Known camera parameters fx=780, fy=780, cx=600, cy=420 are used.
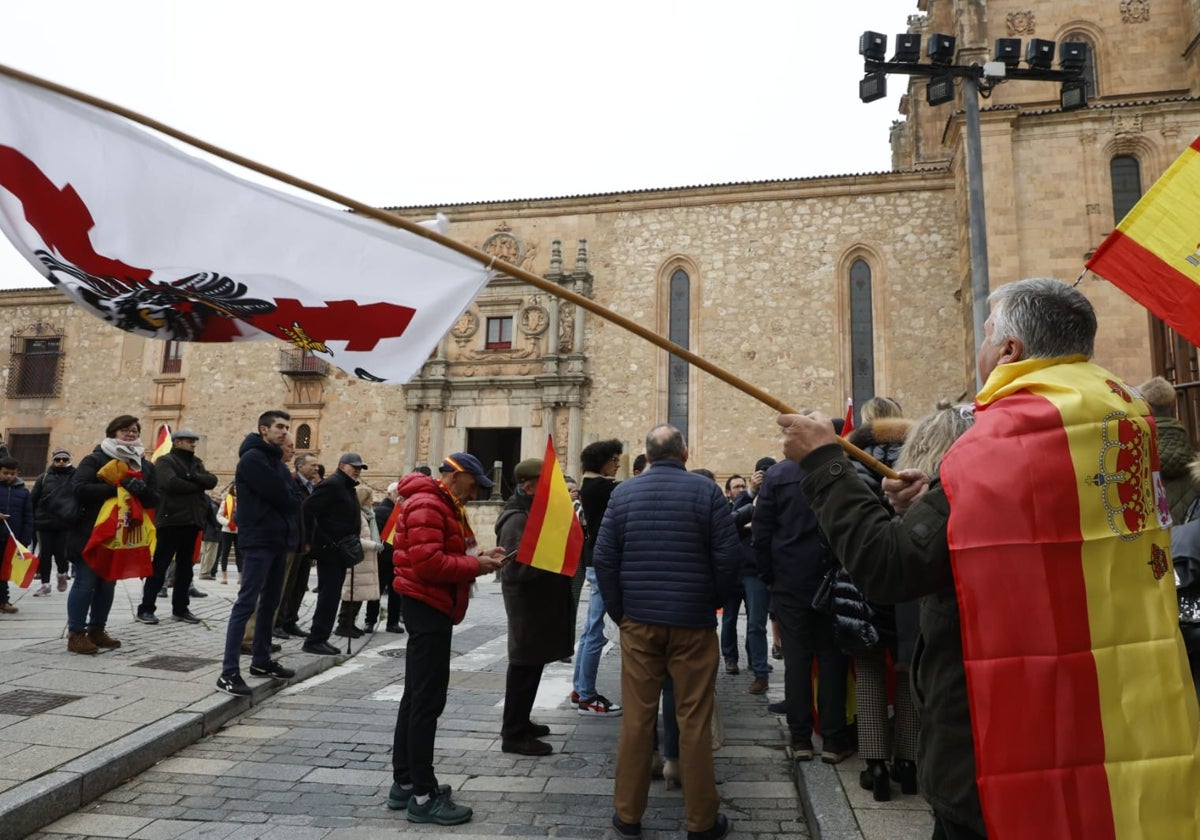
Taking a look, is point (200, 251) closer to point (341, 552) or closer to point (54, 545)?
point (341, 552)

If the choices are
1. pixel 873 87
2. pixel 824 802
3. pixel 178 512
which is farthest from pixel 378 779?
pixel 873 87

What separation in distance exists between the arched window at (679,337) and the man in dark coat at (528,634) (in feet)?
57.9

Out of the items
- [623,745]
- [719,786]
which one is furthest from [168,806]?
[719,786]

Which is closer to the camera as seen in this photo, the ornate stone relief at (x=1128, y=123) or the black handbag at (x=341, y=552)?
the black handbag at (x=341, y=552)

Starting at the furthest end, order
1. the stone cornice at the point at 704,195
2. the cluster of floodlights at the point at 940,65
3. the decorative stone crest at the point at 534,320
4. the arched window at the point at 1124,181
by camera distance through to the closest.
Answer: the decorative stone crest at the point at 534,320, the stone cornice at the point at 704,195, the arched window at the point at 1124,181, the cluster of floodlights at the point at 940,65

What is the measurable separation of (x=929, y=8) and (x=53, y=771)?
27.8 m

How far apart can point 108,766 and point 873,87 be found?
35.6 ft

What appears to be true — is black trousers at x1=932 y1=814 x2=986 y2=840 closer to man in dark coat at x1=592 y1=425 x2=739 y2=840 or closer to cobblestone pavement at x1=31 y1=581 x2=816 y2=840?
man in dark coat at x1=592 y1=425 x2=739 y2=840

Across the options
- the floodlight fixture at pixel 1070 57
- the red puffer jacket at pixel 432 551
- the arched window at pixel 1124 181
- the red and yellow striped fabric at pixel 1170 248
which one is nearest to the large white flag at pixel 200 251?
the red puffer jacket at pixel 432 551

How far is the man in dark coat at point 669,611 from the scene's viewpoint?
3.66 meters

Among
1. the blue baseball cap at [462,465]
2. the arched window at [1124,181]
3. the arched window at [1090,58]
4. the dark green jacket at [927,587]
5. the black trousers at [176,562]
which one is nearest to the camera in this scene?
the dark green jacket at [927,587]

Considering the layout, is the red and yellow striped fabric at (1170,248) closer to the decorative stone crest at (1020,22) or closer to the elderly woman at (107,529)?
the elderly woman at (107,529)

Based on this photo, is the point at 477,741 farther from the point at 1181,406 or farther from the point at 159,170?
the point at 1181,406

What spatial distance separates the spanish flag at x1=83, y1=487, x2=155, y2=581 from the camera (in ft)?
22.0
